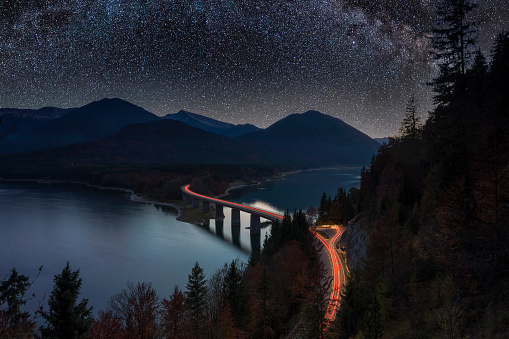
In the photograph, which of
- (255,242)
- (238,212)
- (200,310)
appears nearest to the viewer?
(200,310)

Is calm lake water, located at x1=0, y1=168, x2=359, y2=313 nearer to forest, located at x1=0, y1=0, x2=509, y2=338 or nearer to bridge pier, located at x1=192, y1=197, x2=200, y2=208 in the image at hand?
bridge pier, located at x1=192, y1=197, x2=200, y2=208

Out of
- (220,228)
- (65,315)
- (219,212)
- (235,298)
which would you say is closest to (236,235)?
(220,228)

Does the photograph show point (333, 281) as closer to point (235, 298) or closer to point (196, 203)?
point (235, 298)

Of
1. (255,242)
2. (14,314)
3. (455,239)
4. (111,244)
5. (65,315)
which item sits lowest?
(255,242)

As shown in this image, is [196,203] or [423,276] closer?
[423,276]

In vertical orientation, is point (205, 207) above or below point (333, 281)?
below

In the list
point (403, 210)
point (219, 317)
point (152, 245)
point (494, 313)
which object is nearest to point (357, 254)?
point (403, 210)

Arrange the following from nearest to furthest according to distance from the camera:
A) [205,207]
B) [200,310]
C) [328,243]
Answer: [200,310] → [328,243] → [205,207]

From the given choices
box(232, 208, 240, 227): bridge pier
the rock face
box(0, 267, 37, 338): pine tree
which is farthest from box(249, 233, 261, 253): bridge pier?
box(0, 267, 37, 338): pine tree

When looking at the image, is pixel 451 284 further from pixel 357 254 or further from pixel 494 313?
pixel 357 254
